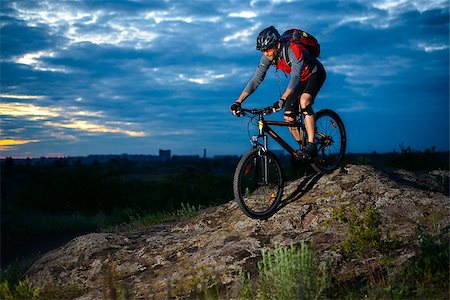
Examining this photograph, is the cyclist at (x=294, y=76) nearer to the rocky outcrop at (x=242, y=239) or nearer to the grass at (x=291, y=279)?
the rocky outcrop at (x=242, y=239)

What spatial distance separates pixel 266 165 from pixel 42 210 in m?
18.8

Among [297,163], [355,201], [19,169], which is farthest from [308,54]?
[19,169]

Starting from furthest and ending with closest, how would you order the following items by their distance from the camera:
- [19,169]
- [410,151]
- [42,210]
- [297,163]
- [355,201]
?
[19,169] → [42,210] → [410,151] → [297,163] → [355,201]

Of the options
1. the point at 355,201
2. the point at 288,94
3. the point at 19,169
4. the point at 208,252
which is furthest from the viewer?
the point at 19,169

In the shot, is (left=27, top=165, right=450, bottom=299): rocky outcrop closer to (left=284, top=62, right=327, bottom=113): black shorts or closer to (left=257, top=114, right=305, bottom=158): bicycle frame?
(left=257, top=114, right=305, bottom=158): bicycle frame

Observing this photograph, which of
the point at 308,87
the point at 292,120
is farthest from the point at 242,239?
the point at 308,87

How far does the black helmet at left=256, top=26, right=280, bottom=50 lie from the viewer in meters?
8.38

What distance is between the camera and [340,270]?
242 inches

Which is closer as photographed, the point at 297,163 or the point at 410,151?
the point at 297,163

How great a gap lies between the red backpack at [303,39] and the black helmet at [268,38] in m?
0.30

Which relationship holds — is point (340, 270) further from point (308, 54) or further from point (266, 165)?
point (308, 54)

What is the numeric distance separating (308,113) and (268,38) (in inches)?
61.6

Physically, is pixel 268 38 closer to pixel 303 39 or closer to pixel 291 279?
pixel 303 39

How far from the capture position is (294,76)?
8367mm
